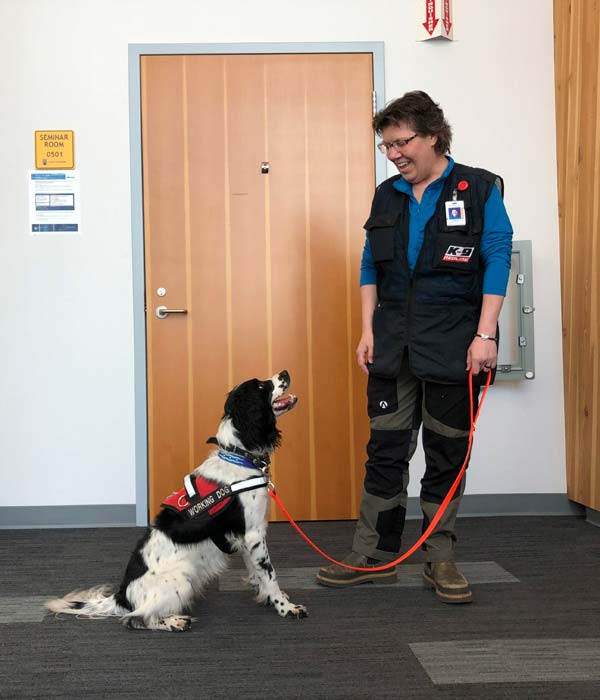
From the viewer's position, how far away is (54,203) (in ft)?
12.8

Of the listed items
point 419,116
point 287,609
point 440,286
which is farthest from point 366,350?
point 287,609

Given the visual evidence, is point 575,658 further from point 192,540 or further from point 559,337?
point 559,337

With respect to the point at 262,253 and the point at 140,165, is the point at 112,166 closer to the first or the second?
the point at 140,165

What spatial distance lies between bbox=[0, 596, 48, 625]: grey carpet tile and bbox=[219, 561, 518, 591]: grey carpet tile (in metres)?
0.62

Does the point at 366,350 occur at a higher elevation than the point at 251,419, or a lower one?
higher

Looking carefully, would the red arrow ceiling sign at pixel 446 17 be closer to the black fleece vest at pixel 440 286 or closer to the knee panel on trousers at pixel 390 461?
the black fleece vest at pixel 440 286

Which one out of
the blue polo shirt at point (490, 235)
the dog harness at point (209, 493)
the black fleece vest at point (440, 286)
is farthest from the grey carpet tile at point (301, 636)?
the blue polo shirt at point (490, 235)

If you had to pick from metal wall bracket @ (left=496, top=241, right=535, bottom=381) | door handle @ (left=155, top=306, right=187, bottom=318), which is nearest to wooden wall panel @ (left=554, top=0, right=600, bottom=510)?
metal wall bracket @ (left=496, top=241, right=535, bottom=381)

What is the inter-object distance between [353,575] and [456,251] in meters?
1.18

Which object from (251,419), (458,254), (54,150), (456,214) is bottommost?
(251,419)

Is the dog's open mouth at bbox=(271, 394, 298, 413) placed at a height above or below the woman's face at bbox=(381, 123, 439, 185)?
below

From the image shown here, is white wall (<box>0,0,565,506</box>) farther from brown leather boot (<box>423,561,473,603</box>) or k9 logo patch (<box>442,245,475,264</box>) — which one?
k9 logo patch (<box>442,245,475,264</box>)

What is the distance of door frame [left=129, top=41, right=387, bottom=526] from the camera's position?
388cm

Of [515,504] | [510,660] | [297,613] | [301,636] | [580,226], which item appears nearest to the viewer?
[510,660]
